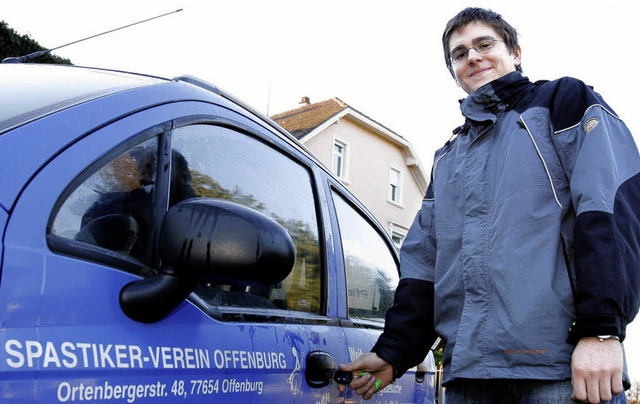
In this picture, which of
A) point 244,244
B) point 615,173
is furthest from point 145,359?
point 615,173

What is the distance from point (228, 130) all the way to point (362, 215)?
1418 millimetres

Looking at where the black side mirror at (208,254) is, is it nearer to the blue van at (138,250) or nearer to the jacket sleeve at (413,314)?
the blue van at (138,250)

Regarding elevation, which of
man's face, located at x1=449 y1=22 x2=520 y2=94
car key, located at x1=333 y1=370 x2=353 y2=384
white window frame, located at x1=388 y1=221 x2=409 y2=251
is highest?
white window frame, located at x1=388 y1=221 x2=409 y2=251

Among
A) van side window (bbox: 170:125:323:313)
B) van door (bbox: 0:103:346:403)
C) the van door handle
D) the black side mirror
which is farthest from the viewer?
the van door handle

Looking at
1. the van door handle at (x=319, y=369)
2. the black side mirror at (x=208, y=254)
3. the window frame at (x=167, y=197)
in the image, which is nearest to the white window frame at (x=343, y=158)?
the window frame at (x=167, y=197)

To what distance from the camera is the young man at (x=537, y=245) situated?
5.39 feet

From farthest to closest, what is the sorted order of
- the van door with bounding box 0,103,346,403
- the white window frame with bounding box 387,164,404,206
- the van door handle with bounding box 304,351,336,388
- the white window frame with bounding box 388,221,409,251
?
the white window frame with bounding box 387,164,404,206
the white window frame with bounding box 388,221,409,251
the van door handle with bounding box 304,351,336,388
the van door with bounding box 0,103,346,403

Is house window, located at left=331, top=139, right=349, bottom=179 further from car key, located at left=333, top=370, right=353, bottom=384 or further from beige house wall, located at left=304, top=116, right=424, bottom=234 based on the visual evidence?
car key, located at left=333, top=370, right=353, bottom=384

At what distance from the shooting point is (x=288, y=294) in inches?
86.4

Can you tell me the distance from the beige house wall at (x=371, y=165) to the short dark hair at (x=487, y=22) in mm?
19010

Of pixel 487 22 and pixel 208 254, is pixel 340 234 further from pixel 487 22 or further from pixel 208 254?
pixel 208 254

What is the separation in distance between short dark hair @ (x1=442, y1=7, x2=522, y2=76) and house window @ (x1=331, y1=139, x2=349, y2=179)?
19990 millimetres

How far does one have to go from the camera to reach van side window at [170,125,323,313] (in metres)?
1.73

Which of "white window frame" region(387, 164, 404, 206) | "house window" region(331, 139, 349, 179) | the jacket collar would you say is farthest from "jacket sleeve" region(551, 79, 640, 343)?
"white window frame" region(387, 164, 404, 206)
